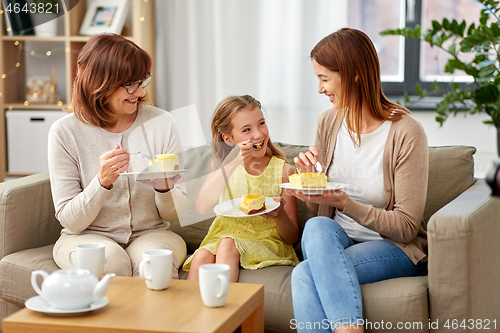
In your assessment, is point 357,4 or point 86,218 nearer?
point 86,218

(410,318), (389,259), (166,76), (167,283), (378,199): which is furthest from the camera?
(166,76)

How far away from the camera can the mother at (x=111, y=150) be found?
1.68 m

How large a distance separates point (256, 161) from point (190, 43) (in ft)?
5.37

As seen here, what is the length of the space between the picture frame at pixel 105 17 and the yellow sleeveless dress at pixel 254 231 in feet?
5.38

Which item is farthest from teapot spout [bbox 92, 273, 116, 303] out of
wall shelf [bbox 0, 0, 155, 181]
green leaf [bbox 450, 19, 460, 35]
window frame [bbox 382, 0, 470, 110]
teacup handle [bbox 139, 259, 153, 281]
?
window frame [bbox 382, 0, 470, 110]

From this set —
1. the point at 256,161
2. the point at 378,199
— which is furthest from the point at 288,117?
the point at 378,199

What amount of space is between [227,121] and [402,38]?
177 centimetres

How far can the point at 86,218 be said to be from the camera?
1645 mm

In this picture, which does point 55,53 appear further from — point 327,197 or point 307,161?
point 327,197

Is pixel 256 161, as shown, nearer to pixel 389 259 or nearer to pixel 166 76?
pixel 389 259

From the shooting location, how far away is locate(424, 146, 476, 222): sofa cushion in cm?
181

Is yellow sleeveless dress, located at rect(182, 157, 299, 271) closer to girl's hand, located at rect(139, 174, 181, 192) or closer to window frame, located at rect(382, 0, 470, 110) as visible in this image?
girl's hand, located at rect(139, 174, 181, 192)

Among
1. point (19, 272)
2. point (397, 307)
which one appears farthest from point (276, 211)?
point (19, 272)

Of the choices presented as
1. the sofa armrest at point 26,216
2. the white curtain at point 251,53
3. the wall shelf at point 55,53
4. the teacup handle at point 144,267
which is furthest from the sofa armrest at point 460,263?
the wall shelf at point 55,53
